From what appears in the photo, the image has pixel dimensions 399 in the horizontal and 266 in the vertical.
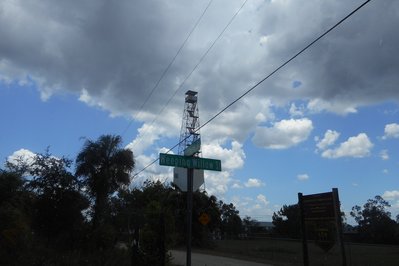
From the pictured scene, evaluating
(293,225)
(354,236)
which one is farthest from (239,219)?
(354,236)

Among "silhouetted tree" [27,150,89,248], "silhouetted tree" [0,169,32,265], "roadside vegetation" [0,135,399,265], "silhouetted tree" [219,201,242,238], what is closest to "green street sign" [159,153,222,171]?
"roadside vegetation" [0,135,399,265]

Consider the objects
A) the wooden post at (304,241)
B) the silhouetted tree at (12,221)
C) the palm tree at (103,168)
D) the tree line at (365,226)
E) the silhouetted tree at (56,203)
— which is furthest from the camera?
the tree line at (365,226)

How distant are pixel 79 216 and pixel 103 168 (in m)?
6.01

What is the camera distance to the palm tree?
→ 3344 centimetres

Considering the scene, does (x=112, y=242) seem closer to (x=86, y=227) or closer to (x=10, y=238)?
(x=86, y=227)

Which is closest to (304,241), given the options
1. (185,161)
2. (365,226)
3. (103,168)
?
(185,161)

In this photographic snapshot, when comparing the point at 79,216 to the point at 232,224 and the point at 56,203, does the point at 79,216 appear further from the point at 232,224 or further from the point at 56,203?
the point at 232,224

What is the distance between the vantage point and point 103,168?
112ft

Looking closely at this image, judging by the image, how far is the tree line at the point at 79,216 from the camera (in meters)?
18.9

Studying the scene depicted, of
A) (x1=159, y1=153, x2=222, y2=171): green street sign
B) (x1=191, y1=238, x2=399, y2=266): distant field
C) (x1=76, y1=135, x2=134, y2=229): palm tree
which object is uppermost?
(x1=76, y1=135, x2=134, y2=229): palm tree

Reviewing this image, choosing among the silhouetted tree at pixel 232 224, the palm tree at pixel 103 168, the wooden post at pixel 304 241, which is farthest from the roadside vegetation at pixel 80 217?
the silhouetted tree at pixel 232 224

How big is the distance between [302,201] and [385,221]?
70204 mm

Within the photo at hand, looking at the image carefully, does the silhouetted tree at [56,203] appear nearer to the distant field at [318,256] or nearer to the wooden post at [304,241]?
the distant field at [318,256]

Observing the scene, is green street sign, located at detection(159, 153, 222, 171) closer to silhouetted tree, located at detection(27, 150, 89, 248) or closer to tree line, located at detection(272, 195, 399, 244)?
silhouetted tree, located at detection(27, 150, 89, 248)
